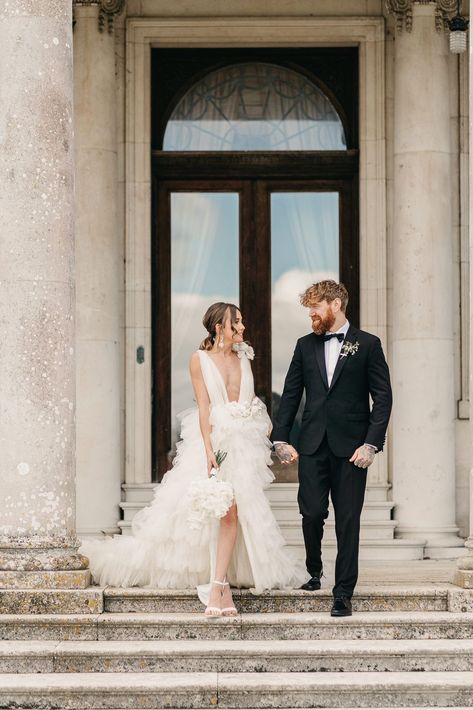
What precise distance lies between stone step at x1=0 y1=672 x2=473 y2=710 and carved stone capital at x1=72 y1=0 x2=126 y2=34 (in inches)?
266

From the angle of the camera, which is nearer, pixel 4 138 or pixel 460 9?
pixel 4 138

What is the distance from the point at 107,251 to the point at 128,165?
0.95m

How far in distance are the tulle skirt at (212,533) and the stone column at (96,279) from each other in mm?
2783

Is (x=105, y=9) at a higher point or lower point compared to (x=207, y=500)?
higher

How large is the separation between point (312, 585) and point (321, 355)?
1.61 m

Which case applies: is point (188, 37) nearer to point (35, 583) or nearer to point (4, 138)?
point (4, 138)

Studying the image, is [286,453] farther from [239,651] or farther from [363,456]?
[239,651]

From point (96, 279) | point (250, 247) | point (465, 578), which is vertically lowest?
point (465, 578)

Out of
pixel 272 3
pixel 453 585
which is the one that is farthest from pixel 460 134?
pixel 453 585

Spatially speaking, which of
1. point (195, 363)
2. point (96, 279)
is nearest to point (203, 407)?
point (195, 363)

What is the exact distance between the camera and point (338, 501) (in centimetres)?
919

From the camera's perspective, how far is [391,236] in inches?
508

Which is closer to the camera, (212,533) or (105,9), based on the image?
(212,533)

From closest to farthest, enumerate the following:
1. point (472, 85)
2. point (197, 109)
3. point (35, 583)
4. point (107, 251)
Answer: point (35, 583), point (472, 85), point (107, 251), point (197, 109)
